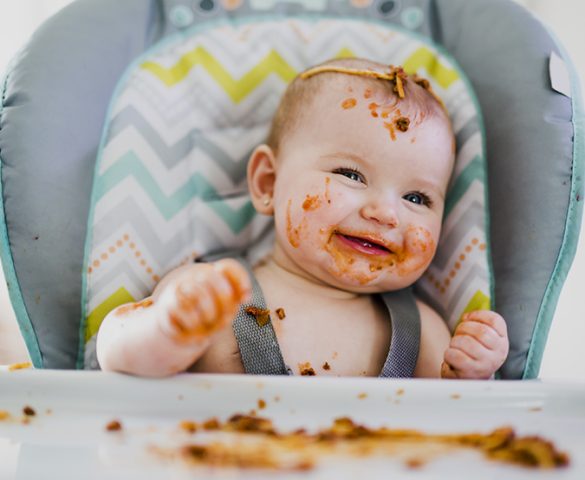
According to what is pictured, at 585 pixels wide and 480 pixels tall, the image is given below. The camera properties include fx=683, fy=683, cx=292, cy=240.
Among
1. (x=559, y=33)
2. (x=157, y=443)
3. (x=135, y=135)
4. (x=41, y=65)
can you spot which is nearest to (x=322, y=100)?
(x=135, y=135)

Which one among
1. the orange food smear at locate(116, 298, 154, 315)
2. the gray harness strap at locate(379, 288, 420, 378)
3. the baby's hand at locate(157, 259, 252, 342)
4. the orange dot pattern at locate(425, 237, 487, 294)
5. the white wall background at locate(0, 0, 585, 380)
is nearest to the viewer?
the baby's hand at locate(157, 259, 252, 342)

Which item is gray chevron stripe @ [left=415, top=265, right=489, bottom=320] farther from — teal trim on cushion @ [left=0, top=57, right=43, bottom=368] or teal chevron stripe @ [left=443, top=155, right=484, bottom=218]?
Answer: teal trim on cushion @ [left=0, top=57, right=43, bottom=368]

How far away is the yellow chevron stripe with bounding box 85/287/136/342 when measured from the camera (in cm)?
93

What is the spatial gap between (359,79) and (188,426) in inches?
22.2

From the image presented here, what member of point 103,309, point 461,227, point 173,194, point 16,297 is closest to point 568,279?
point 461,227

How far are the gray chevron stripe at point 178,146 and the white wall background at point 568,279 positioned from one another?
22.0 inches

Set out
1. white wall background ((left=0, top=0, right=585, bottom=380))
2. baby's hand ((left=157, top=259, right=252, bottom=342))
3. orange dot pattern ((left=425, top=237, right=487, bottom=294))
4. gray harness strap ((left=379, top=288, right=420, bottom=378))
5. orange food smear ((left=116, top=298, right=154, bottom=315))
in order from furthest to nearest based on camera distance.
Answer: white wall background ((left=0, top=0, right=585, bottom=380)) < orange dot pattern ((left=425, top=237, right=487, bottom=294)) < gray harness strap ((left=379, top=288, right=420, bottom=378)) < orange food smear ((left=116, top=298, right=154, bottom=315)) < baby's hand ((left=157, top=259, right=252, bottom=342))

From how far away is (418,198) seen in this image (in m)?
0.98

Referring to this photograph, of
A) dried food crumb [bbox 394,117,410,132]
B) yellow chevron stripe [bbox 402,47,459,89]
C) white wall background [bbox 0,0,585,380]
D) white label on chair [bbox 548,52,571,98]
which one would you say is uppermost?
white label on chair [bbox 548,52,571,98]

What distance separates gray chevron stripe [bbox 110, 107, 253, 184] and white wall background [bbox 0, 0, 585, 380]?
56 centimetres

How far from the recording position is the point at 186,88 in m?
1.09

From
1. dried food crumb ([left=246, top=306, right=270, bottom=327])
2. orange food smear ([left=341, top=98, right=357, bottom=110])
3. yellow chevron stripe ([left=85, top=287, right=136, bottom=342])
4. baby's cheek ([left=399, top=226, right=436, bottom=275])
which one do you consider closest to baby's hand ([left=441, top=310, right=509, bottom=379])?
baby's cheek ([left=399, top=226, right=436, bottom=275])

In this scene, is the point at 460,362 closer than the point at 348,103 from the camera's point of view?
Yes

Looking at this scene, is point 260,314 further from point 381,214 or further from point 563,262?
point 563,262
